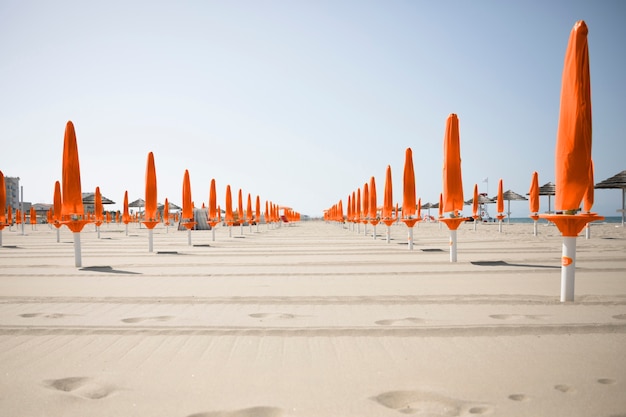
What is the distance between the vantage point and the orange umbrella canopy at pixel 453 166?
334 inches

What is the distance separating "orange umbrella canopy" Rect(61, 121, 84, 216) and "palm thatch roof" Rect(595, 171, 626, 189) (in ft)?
94.5

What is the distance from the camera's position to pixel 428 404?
2146 mm

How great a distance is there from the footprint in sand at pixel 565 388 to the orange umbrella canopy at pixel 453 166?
6.48 metres

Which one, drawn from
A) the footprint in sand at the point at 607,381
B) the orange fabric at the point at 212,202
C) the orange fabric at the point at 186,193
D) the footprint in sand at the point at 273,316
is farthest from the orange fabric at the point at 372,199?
the footprint in sand at the point at 607,381

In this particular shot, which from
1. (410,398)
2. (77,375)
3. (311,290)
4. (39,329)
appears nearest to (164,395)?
(77,375)

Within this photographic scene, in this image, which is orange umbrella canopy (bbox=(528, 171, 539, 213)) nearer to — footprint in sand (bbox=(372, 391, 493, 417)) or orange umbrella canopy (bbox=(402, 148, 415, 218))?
orange umbrella canopy (bbox=(402, 148, 415, 218))

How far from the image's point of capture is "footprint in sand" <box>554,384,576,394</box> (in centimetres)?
227

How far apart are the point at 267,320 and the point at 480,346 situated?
6.50ft

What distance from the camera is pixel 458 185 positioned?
8578mm

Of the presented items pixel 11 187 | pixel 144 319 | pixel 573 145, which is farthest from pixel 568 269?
pixel 11 187

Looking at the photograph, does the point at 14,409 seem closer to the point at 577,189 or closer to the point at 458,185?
the point at 577,189

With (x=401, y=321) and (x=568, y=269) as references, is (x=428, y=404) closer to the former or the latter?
(x=401, y=321)

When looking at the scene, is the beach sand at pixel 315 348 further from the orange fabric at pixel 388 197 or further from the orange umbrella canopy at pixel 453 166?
the orange fabric at pixel 388 197

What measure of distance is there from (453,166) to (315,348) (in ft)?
21.5
